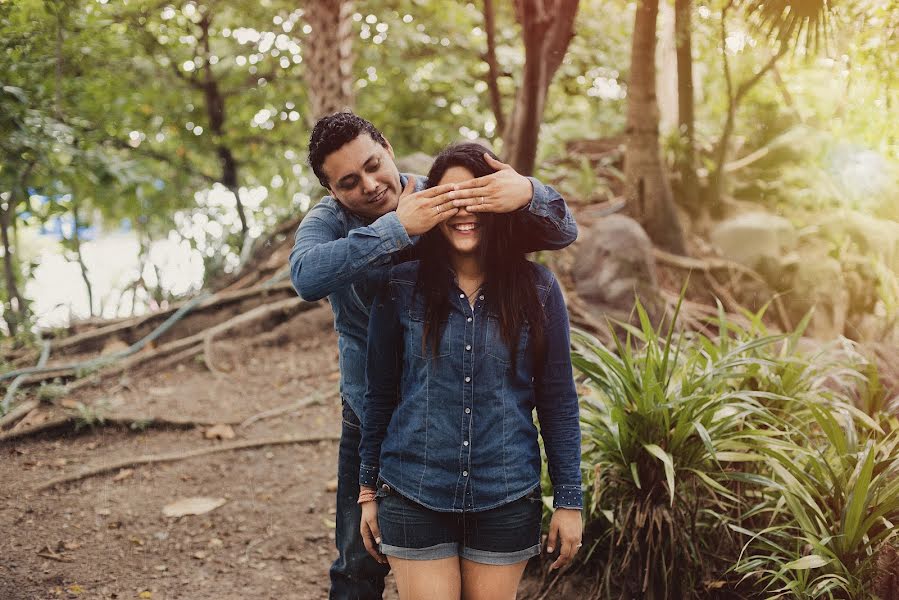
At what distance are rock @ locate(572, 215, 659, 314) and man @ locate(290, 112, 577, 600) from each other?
14.9 feet

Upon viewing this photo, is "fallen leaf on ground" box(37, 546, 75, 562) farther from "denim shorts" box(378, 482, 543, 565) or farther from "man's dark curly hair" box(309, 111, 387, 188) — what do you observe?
"man's dark curly hair" box(309, 111, 387, 188)

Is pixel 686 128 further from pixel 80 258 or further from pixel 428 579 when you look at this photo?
pixel 428 579

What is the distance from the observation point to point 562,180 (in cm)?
936

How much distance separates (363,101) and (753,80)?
4.43 m

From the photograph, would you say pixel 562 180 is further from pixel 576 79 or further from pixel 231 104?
pixel 231 104

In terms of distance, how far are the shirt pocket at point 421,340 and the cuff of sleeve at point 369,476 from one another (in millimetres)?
379

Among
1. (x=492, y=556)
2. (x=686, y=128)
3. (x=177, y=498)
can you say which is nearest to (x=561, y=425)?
(x=492, y=556)

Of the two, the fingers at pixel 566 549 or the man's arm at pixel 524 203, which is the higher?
the man's arm at pixel 524 203

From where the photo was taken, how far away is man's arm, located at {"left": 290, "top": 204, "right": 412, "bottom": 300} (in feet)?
6.23

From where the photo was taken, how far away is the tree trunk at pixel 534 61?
5188mm

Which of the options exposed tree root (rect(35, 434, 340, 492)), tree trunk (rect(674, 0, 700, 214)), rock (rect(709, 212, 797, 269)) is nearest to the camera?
exposed tree root (rect(35, 434, 340, 492))

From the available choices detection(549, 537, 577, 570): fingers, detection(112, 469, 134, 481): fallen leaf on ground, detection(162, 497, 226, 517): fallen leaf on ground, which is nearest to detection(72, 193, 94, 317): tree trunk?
detection(112, 469, 134, 481): fallen leaf on ground

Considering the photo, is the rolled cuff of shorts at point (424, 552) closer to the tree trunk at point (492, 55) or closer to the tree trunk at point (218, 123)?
the tree trunk at point (492, 55)

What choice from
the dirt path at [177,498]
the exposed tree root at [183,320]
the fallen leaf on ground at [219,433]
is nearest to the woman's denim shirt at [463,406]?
the dirt path at [177,498]
